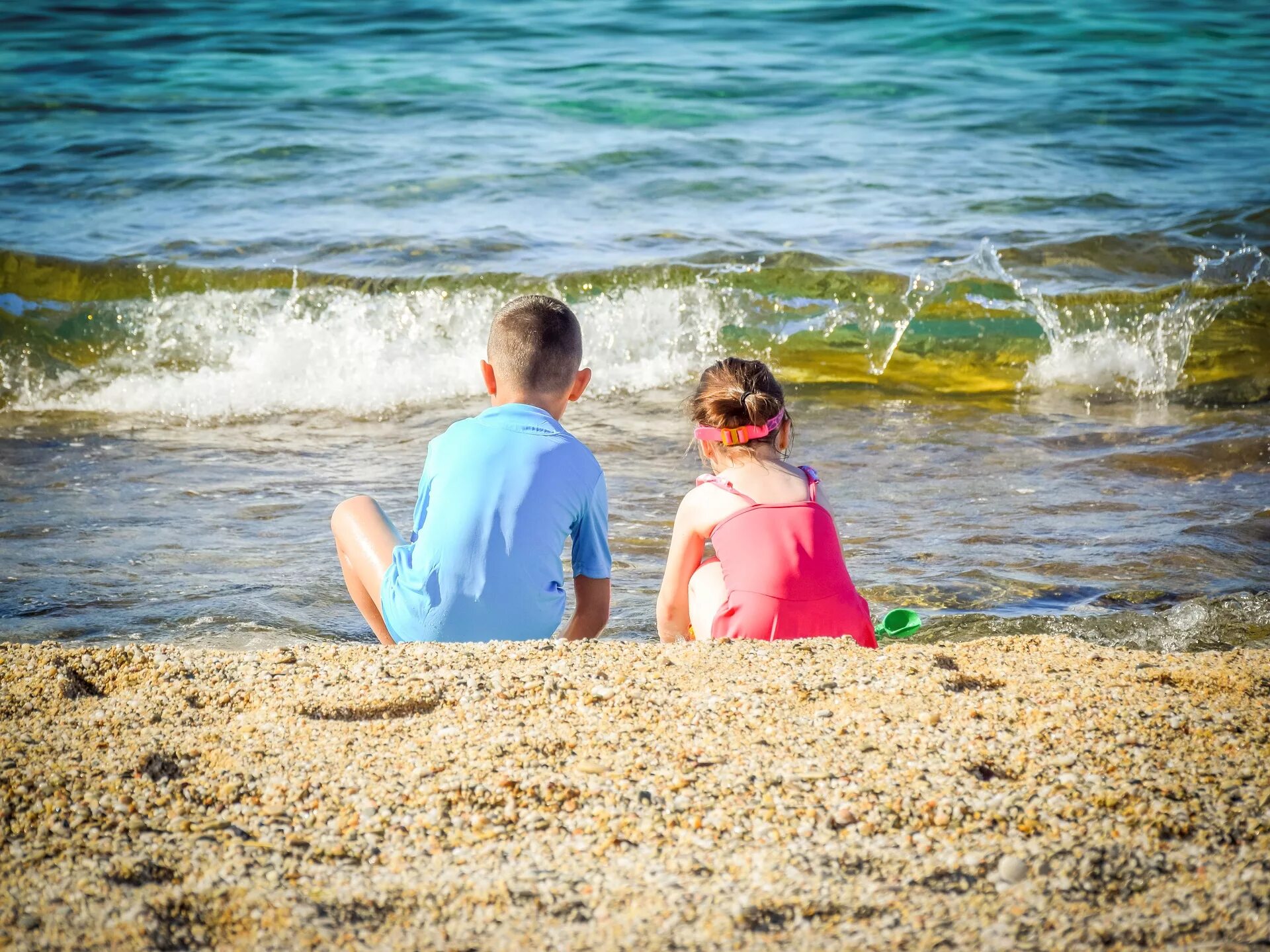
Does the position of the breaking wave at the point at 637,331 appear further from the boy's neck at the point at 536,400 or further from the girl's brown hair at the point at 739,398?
the girl's brown hair at the point at 739,398

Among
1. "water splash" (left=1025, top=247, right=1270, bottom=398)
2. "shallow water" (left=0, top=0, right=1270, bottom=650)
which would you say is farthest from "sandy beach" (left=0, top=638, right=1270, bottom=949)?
"water splash" (left=1025, top=247, right=1270, bottom=398)

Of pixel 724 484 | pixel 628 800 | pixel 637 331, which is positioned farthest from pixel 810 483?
pixel 637 331

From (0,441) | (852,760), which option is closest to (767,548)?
(852,760)

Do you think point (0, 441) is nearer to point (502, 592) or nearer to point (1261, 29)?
point (502, 592)

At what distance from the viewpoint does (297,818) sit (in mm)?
2162

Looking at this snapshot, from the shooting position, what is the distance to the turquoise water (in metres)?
9.63

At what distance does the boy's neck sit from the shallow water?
0.94 meters

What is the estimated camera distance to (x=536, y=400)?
3.40 m

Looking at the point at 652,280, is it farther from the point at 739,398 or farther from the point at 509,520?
the point at 509,520

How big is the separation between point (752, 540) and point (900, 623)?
0.71 metres

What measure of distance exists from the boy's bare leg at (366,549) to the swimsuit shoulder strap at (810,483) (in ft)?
3.88

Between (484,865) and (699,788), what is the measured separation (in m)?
0.45

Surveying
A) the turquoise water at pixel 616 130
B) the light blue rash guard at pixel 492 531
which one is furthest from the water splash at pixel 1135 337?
the light blue rash guard at pixel 492 531

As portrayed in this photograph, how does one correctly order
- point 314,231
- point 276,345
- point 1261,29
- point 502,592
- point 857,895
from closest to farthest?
point 857,895
point 502,592
point 276,345
point 314,231
point 1261,29
